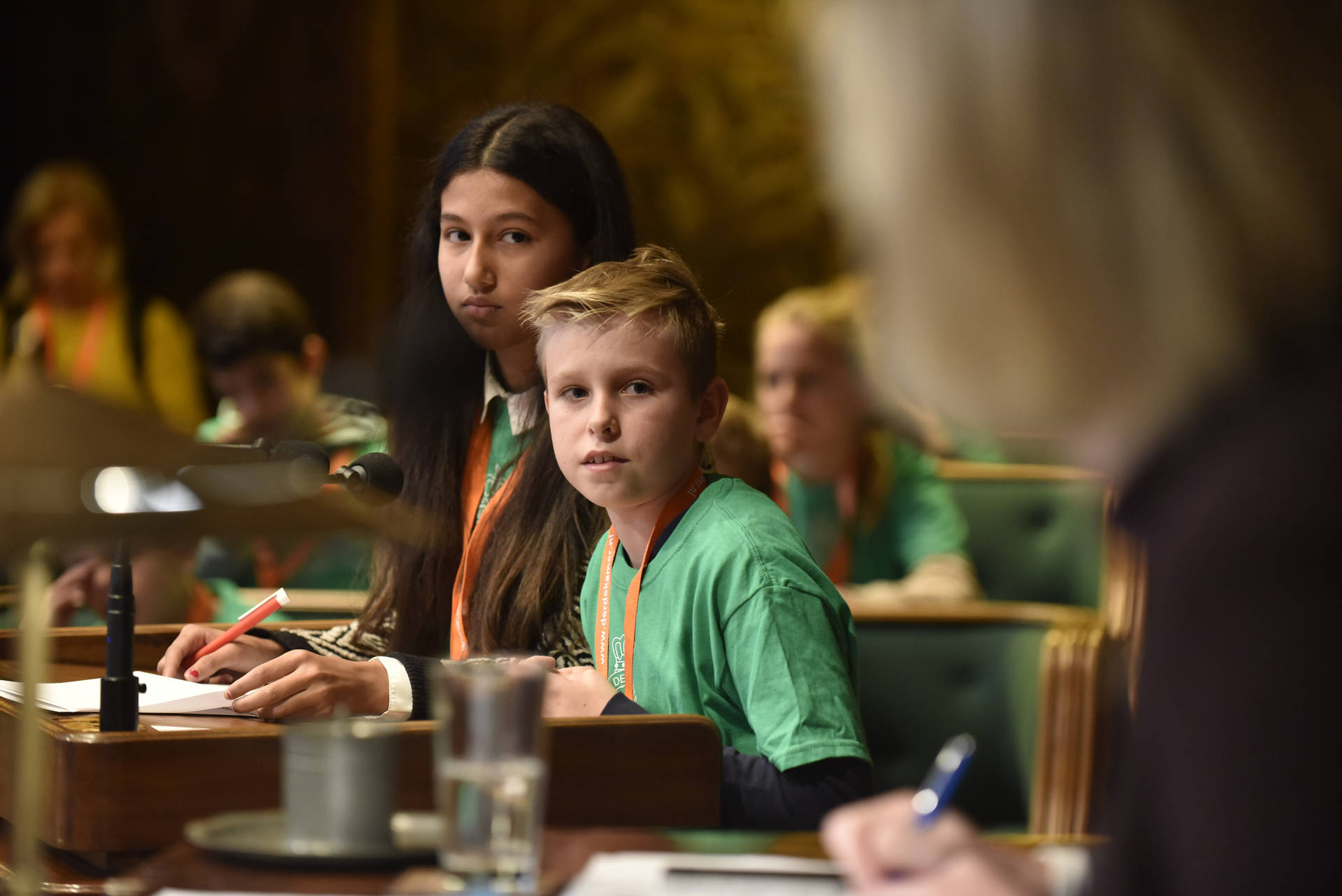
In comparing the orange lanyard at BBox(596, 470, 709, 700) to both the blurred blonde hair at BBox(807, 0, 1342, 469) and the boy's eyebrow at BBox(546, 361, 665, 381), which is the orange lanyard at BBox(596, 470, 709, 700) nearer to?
the boy's eyebrow at BBox(546, 361, 665, 381)

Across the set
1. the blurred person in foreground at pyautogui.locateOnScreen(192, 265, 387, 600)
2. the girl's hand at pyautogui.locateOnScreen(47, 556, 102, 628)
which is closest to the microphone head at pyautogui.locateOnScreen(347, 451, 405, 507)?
the girl's hand at pyautogui.locateOnScreen(47, 556, 102, 628)

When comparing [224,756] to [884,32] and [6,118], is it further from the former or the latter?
[6,118]

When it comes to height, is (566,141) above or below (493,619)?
above

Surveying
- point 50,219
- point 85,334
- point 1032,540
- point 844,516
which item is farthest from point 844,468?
point 50,219

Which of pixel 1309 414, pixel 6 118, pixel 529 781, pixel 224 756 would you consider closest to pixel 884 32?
pixel 1309 414

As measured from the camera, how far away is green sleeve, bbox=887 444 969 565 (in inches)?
137

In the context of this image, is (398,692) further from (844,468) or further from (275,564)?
(844,468)

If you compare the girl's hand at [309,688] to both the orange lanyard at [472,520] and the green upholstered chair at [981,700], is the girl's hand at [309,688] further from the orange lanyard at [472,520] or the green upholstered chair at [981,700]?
the green upholstered chair at [981,700]

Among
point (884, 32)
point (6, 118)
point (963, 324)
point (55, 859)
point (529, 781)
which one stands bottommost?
point (55, 859)

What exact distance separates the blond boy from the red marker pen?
0.33m

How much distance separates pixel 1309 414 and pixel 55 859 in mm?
1034

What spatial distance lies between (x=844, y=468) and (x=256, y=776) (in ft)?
8.21

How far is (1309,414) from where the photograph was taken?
60 centimetres

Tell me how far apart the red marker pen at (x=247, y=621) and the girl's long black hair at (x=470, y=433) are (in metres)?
0.23
